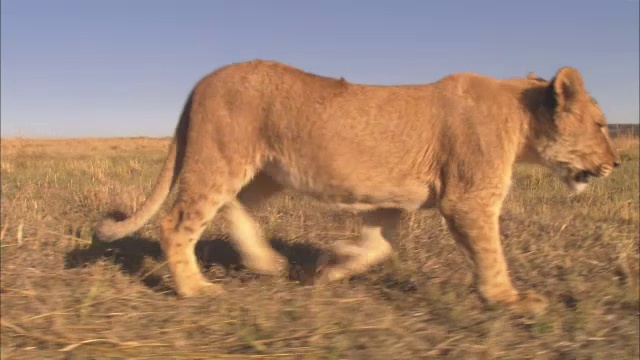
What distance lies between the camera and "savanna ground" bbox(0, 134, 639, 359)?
3.52 metres

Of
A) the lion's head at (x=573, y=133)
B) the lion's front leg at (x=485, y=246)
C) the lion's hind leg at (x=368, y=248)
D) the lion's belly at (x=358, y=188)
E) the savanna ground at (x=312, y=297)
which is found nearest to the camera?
the savanna ground at (x=312, y=297)

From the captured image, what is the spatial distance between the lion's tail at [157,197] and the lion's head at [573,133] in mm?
3009

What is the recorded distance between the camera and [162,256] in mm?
5586

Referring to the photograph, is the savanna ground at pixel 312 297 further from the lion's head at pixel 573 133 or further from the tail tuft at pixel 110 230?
the lion's head at pixel 573 133

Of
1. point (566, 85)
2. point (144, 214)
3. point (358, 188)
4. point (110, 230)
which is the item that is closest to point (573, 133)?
point (566, 85)

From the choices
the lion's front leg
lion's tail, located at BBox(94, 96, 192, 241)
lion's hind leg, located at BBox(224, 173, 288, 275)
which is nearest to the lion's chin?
the lion's front leg

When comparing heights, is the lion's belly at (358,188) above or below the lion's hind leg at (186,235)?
above

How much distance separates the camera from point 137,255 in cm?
563

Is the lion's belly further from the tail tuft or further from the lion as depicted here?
the tail tuft

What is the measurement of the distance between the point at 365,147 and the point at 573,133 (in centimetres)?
176

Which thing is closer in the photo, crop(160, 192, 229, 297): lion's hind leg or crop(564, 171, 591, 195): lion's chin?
crop(160, 192, 229, 297): lion's hind leg

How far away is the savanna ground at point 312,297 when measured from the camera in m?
3.52

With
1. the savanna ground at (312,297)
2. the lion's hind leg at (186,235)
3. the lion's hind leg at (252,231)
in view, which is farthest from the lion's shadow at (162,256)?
the lion's hind leg at (186,235)

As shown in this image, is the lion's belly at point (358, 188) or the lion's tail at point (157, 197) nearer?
the lion's belly at point (358, 188)
